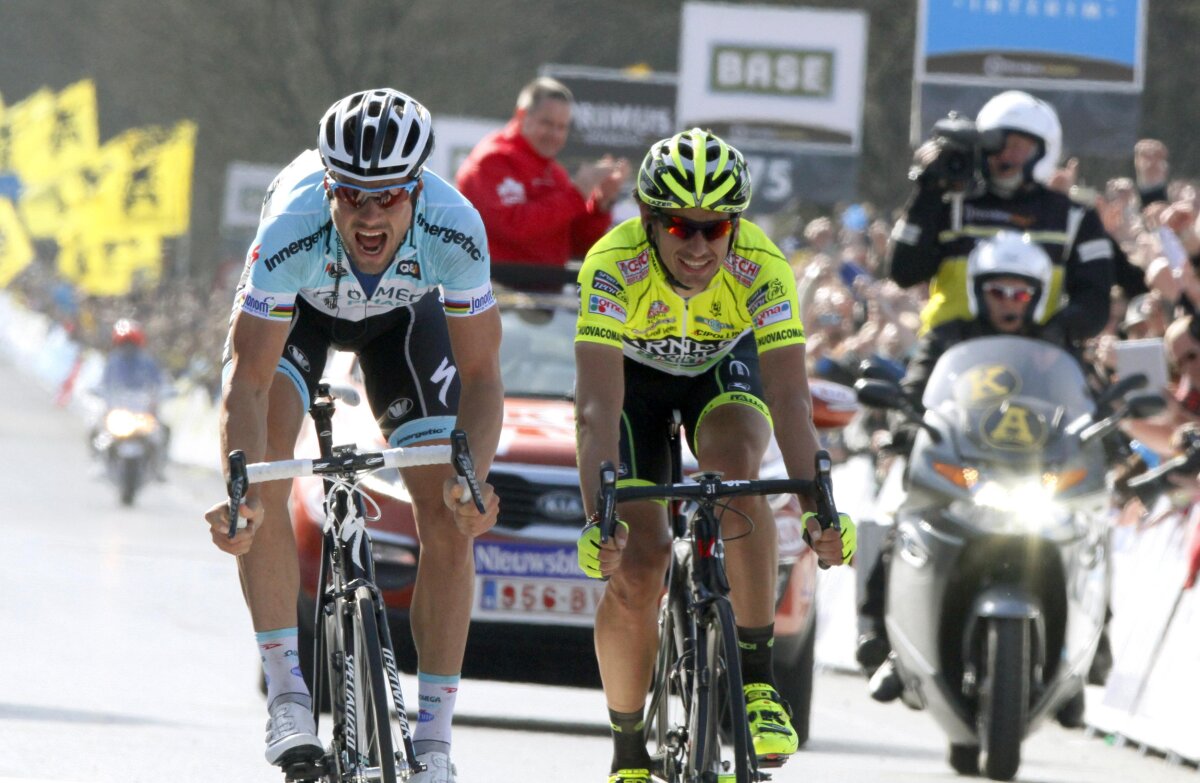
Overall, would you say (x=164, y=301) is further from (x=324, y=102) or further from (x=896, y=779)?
(x=896, y=779)

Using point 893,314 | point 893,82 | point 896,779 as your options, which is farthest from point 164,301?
point 896,779

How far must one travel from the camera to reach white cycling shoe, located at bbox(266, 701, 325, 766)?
20.9 ft

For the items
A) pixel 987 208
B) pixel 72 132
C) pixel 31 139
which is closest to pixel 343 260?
pixel 987 208

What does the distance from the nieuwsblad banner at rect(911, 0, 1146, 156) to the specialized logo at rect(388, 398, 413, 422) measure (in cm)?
1245

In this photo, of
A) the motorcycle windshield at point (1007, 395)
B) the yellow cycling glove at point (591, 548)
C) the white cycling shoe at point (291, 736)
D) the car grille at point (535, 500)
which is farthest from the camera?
the car grille at point (535, 500)

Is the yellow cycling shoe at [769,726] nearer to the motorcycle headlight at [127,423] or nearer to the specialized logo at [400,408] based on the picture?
the specialized logo at [400,408]

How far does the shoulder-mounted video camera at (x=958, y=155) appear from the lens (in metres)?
10.4

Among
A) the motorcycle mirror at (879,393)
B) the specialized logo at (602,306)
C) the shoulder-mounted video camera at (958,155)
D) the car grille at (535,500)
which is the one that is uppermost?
the shoulder-mounted video camera at (958,155)

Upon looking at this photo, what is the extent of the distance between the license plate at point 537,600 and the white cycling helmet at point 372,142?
3.70 meters

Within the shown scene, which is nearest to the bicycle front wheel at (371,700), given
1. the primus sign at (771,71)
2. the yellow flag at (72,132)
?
the primus sign at (771,71)

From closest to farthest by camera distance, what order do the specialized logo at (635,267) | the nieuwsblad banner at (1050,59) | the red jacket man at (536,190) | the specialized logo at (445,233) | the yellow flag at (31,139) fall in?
the specialized logo at (445,233) < the specialized logo at (635,267) < the red jacket man at (536,190) < the nieuwsblad banner at (1050,59) < the yellow flag at (31,139)

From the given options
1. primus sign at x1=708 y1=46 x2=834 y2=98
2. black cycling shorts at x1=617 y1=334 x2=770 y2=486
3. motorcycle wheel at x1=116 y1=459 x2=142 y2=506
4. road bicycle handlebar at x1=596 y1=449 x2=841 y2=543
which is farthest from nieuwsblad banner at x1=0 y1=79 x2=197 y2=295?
road bicycle handlebar at x1=596 y1=449 x2=841 y2=543

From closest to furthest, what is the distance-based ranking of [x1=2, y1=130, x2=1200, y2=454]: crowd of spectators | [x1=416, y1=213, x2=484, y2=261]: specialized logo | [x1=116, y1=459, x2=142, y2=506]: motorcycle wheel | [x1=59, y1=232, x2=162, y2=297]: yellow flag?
[x1=416, y1=213, x2=484, y2=261]: specialized logo
[x1=2, y1=130, x2=1200, y2=454]: crowd of spectators
[x1=116, y1=459, x2=142, y2=506]: motorcycle wheel
[x1=59, y1=232, x2=162, y2=297]: yellow flag

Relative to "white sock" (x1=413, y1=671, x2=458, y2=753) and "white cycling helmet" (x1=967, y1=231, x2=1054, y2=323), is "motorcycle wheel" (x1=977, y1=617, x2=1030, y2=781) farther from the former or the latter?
"white sock" (x1=413, y1=671, x2=458, y2=753)
